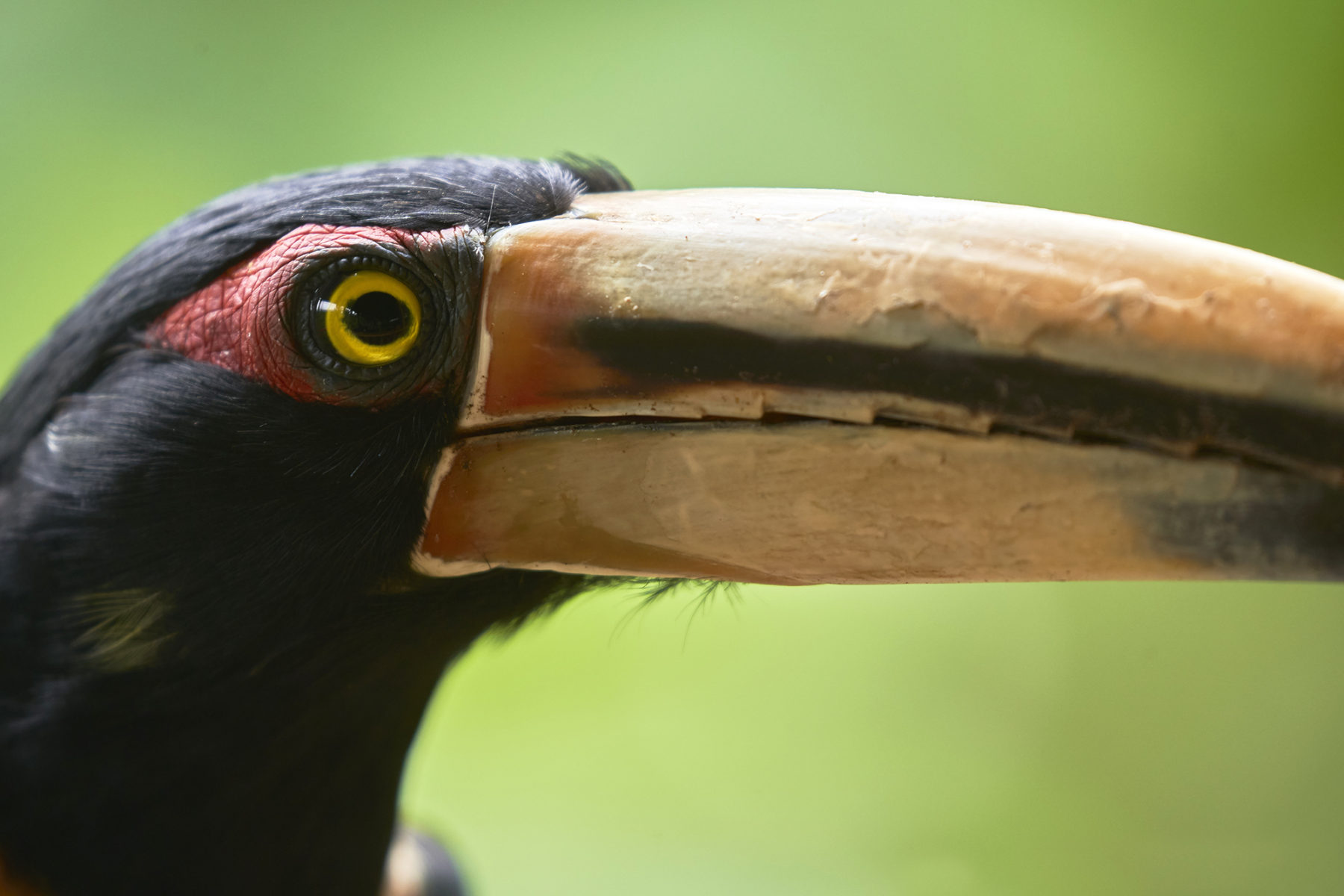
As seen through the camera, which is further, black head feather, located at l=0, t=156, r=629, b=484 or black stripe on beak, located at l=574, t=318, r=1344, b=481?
black head feather, located at l=0, t=156, r=629, b=484

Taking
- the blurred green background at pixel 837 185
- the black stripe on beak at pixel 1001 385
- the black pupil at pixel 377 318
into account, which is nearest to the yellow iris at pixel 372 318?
the black pupil at pixel 377 318

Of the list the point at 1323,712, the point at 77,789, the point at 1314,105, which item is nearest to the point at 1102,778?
the point at 1323,712

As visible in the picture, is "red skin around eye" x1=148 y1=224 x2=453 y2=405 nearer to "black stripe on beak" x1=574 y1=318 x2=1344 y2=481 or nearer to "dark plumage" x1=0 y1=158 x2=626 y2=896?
"dark plumage" x1=0 y1=158 x2=626 y2=896

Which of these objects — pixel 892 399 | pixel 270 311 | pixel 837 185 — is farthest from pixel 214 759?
pixel 837 185

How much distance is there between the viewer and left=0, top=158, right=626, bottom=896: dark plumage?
1.02m

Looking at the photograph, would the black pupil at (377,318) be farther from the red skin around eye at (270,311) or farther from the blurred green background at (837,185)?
the blurred green background at (837,185)

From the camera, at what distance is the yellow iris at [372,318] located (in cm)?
99

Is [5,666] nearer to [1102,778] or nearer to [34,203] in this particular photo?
[34,203]

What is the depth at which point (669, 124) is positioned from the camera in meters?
2.72

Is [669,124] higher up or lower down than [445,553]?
higher up

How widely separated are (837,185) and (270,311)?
76.4 inches

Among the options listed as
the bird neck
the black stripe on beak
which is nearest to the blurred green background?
the bird neck

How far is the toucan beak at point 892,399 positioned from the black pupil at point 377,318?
0.08 m

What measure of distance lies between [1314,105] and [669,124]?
1632mm
